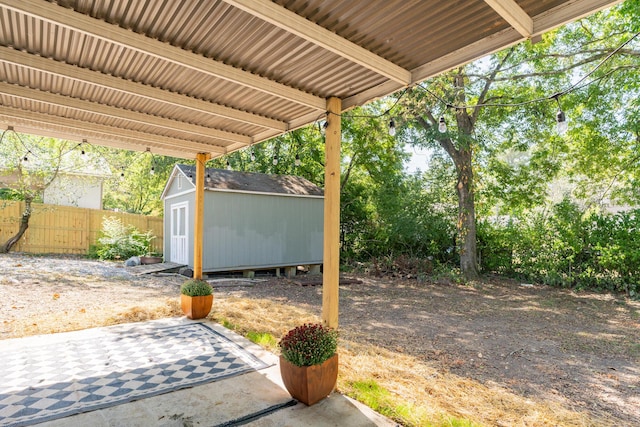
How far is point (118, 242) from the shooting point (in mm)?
12367

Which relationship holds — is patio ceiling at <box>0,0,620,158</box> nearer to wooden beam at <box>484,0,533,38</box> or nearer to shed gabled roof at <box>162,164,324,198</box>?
wooden beam at <box>484,0,533,38</box>

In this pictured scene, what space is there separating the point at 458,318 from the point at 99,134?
6.20 meters

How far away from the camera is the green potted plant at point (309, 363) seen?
8.75ft

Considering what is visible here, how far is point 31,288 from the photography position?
723 cm

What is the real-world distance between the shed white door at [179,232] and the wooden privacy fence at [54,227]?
4.38m

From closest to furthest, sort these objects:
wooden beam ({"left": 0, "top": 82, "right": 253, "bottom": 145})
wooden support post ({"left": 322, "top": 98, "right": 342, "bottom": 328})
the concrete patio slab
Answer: the concrete patio slab → wooden support post ({"left": 322, "top": 98, "right": 342, "bottom": 328}) → wooden beam ({"left": 0, "top": 82, "right": 253, "bottom": 145})

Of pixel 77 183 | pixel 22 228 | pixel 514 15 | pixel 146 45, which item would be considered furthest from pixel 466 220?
pixel 77 183

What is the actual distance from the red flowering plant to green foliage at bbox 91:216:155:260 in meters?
11.5

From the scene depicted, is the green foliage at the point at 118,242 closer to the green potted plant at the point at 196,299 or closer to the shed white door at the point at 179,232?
the shed white door at the point at 179,232

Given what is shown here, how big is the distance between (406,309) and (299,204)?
549 centimetres

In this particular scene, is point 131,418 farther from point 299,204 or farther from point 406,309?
point 299,204

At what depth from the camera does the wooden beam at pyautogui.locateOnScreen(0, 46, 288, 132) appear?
2.76 m

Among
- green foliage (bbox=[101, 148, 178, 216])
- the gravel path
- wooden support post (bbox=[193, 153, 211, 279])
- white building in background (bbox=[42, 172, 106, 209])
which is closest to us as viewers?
the gravel path

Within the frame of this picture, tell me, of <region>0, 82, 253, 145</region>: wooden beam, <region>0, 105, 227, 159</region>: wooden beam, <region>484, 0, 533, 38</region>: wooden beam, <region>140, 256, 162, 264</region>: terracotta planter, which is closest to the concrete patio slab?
<region>484, 0, 533, 38</region>: wooden beam
